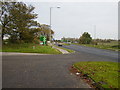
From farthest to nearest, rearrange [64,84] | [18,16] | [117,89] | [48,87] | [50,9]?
1. [50,9]
2. [18,16]
3. [64,84]
4. [48,87]
5. [117,89]

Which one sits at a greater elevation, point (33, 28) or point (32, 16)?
point (32, 16)

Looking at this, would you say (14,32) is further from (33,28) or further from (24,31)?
(33,28)

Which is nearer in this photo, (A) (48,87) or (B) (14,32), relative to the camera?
(A) (48,87)

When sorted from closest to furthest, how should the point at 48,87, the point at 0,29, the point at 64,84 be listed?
1. the point at 48,87
2. the point at 64,84
3. the point at 0,29

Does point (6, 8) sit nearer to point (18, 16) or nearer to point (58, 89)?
point (18, 16)

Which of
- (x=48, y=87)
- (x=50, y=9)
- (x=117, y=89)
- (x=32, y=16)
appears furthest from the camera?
(x=32, y=16)

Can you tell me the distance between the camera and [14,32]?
2642 cm

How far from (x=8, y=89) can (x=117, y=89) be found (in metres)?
3.82

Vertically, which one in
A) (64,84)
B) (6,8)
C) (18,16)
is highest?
(6,8)

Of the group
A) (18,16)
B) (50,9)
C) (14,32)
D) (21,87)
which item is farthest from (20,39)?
(21,87)

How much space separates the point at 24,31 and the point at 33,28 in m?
4.28

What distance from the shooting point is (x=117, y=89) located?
447 cm

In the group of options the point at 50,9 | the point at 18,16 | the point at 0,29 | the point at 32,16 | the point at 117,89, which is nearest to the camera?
the point at 117,89

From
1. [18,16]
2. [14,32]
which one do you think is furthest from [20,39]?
[18,16]
